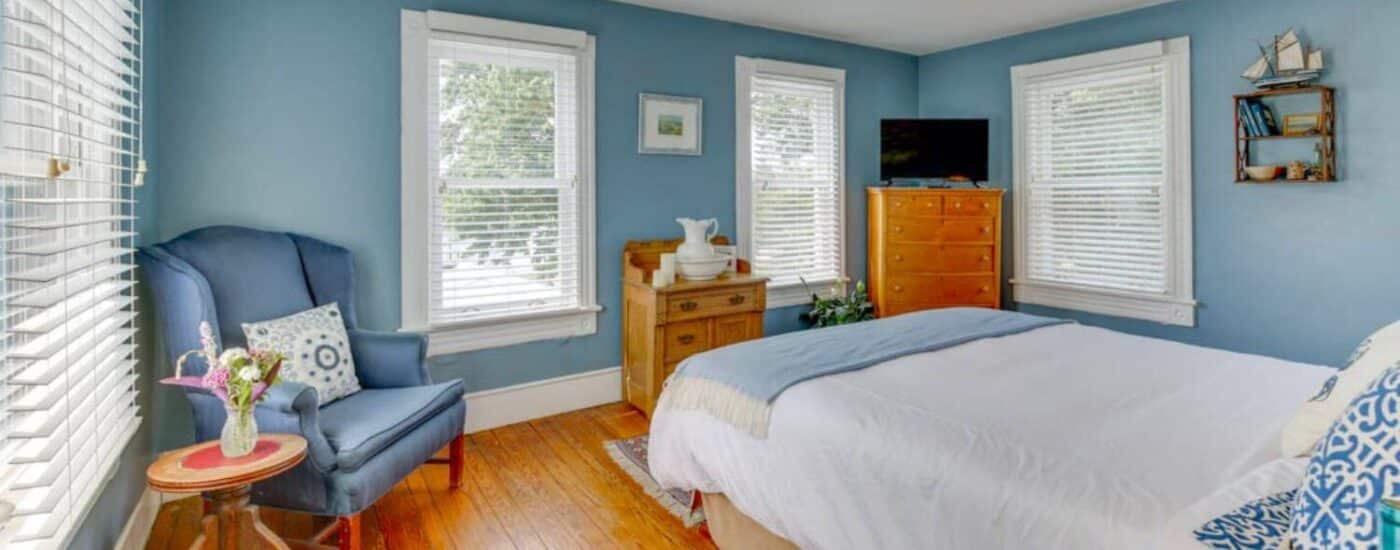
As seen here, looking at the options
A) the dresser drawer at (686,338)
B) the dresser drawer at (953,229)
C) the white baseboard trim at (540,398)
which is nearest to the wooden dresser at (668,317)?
the dresser drawer at (686,338)

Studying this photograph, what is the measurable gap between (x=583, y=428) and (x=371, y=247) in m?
1.38

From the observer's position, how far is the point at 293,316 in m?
2.64

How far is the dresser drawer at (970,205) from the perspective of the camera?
4508 mm

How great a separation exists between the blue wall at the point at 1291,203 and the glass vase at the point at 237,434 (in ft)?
15.0

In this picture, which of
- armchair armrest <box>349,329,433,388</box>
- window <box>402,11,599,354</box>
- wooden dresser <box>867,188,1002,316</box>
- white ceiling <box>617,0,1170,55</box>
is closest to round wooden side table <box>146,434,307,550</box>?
armchair armrest <box>349,329,433,388</box>

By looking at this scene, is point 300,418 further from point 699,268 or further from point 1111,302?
point 1111,302

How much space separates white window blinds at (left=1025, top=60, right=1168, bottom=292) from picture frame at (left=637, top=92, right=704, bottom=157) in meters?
2.29

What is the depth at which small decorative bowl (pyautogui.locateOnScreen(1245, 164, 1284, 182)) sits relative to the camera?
355 centimetres

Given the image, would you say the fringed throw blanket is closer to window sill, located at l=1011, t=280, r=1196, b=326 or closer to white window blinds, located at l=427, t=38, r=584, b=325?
white window blinds, located at l=427, t=38, r=584, b=325

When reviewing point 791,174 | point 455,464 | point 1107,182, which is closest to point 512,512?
point 455,464

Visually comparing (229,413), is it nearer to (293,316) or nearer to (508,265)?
(293,316)

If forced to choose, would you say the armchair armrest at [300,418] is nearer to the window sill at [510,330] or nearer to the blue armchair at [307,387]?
the blue armchair at [307,387]

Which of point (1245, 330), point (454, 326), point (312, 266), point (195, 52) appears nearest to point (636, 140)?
point (454, 326)

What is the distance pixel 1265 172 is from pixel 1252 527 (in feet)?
10.6
